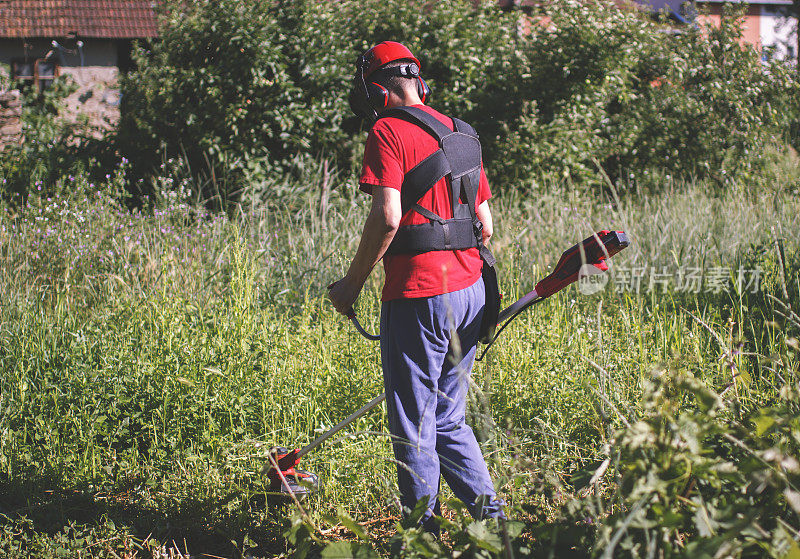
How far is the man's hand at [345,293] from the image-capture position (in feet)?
8.25

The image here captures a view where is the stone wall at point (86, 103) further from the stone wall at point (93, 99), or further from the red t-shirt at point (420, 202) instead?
the red t-shirt at point (420, 202)

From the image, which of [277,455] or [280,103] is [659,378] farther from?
[280,103]

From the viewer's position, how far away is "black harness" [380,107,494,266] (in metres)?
2.39

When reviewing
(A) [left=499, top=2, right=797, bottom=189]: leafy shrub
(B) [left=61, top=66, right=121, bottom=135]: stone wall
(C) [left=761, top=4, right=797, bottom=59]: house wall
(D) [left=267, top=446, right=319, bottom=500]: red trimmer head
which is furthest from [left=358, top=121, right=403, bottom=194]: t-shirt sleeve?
(C) [left=761, top=4, right=797, bottom=59]: house wall

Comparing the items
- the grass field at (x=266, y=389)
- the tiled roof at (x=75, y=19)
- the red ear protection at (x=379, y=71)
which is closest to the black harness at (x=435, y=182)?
the red ear protection at (x=379, y=71)

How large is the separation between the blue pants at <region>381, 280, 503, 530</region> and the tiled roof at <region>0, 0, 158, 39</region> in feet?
46.5

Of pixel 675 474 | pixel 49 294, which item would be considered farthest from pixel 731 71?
pixel 675 474

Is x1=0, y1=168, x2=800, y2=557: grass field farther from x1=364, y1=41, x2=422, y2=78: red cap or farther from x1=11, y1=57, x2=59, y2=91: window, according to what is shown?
x1=11, y1=57, x2=59, y2=91: window

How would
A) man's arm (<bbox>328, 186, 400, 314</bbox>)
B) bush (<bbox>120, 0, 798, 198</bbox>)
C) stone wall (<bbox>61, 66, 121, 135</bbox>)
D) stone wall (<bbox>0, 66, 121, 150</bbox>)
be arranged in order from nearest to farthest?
man's arm (<bbox>328, 186, 400, 314</bbox>) → bush (<bbox>120, 0, 798, 198</bbox>) → stone wall (<bbox>0, 66, 121, 150</bbox>) → stone wall (<bbox>61, 66, 121, 135</bbox>)

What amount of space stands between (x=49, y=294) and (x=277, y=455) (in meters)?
3.18

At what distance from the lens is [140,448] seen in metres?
3.49

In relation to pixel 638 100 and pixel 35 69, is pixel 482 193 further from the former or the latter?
pixel 35 69

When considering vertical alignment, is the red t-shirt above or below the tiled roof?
below

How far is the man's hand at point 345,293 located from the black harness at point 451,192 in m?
0.18
